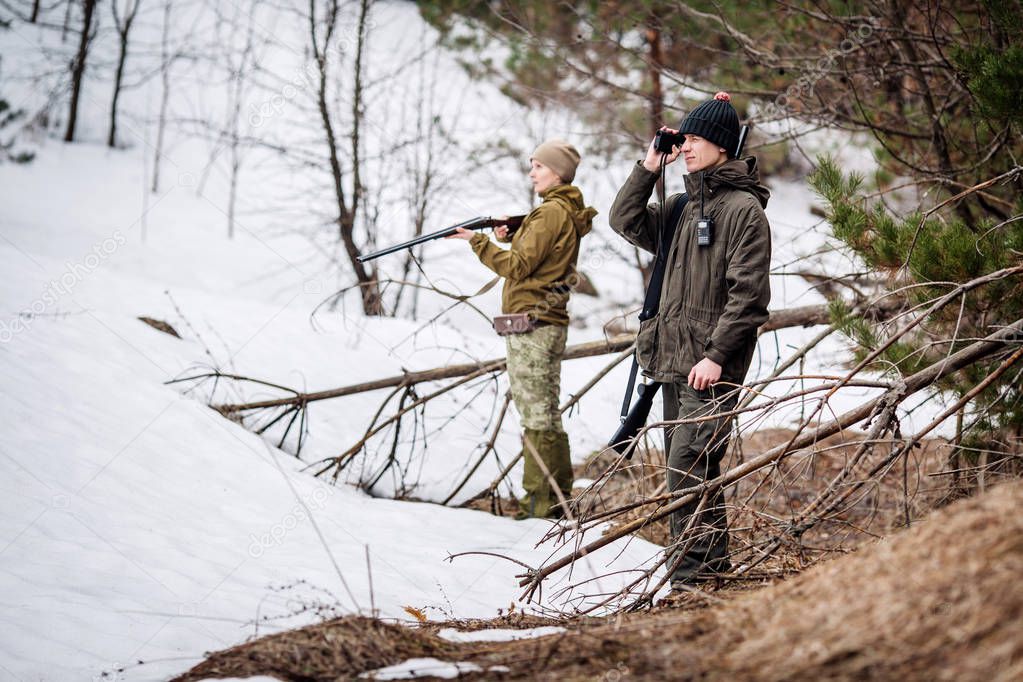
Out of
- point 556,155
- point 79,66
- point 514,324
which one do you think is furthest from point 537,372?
point 79,66

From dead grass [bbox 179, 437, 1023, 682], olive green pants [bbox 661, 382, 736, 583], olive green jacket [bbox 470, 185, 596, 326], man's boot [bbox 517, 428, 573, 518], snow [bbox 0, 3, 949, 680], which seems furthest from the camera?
man's boot [bbox 517, 428, 573, 518]

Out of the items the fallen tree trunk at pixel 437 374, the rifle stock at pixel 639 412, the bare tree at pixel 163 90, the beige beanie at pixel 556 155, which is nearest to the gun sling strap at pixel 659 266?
the rifle stock at pixel 639 412

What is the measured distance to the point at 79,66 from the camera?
11906 millimetres

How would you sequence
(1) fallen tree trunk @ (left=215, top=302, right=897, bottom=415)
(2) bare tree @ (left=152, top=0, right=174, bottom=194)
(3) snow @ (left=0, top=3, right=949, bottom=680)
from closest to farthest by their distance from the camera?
(3) snow @ (left=0, top=3, right=949, bottom=680) < (1) fallen tree trunk @ (left=215, top=302, right=897, bottom=415) < (2) bare tree @ (left=152, top=0, right=174, bottom=194)

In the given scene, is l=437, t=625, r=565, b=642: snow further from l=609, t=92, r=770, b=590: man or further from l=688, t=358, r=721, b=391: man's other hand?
l=688, t=358, r=721, b=391: man's other hand

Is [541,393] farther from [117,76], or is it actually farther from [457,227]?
[117,76]

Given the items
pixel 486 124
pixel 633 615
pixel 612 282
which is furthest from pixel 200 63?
pixel 633 615

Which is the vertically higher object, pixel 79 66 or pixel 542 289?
pixel 79 66

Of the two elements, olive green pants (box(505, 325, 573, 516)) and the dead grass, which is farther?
olive green pants (box(505, 325, 573, 516))

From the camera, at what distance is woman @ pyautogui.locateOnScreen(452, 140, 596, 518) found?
4.47 metres

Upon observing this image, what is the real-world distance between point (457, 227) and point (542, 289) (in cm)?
57

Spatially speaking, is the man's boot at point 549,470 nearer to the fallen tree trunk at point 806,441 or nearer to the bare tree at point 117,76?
the fallen tree trunk at point 806,441

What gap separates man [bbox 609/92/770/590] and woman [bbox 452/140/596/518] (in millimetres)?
875

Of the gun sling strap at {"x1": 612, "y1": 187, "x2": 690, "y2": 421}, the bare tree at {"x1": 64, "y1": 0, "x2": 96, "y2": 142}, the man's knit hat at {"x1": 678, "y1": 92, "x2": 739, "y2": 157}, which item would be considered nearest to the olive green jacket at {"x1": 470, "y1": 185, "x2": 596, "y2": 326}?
the gun sling strap at {"x1": 612, "y1": 187, "x2": 690, "y2": 421}
